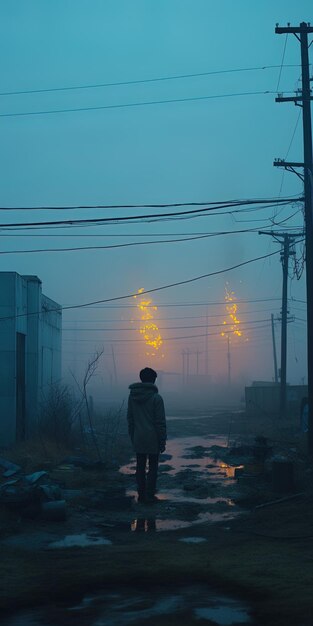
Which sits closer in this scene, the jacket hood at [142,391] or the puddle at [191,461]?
the jacket hood at [142,391]

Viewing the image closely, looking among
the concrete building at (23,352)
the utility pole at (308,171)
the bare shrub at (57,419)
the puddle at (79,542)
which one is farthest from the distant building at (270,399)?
the puddle at (79,542)

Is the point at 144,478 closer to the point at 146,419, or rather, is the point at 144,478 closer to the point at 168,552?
the point at 146,419

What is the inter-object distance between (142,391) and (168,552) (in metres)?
4.47

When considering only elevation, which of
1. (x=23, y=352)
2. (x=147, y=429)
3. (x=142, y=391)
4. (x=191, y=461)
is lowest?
(x=191, y=461)

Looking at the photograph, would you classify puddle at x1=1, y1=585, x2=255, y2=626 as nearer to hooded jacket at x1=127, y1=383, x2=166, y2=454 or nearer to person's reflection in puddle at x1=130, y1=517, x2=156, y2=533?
person's reflection in puddle at x1=130, y1=517, x2=156, y2=533

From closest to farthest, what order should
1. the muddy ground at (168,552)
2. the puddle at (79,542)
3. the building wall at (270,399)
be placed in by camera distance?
the muddy ground at (168,552), the puddle at (79,542), the building wall at (270,399)

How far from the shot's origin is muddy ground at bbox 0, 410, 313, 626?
561cm

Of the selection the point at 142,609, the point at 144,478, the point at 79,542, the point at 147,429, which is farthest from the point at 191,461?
the point at 142,609

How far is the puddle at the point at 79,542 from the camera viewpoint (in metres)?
8.19

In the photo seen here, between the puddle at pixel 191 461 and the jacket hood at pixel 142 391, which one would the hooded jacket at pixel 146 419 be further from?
the puddle at pixel 191 461

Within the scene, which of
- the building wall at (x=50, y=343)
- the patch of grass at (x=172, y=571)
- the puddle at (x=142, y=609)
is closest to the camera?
the puddle at (x=142, y=609)

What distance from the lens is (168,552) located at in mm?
7590

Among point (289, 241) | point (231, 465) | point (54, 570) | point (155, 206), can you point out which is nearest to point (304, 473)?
point (231, 465)

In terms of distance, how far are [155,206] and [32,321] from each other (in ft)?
25.0
